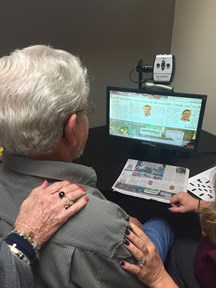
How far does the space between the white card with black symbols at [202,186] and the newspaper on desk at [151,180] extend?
3cm

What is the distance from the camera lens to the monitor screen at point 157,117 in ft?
4.60

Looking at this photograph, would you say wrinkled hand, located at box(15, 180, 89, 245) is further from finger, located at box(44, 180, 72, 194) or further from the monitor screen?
the monitor screen

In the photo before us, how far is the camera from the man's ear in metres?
0.73

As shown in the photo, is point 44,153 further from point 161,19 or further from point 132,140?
point 161,19

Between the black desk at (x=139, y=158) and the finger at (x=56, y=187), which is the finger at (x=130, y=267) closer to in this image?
the finger at (x=56, y=187)

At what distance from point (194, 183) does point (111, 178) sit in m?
0.40

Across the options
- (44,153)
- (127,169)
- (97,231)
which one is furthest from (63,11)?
(97,231)

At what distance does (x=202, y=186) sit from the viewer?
1.32 metres

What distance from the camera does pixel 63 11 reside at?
5.79ft

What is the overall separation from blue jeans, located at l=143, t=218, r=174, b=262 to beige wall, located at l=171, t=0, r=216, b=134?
893mm

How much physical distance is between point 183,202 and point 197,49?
1.20 metres

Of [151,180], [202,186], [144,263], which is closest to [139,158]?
[151,180]

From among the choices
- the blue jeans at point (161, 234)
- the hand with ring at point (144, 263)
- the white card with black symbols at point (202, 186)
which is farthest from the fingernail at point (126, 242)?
the white card with black symbols at point (202, 186)

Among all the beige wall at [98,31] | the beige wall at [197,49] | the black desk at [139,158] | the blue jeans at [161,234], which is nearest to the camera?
the blue jeans at [161,234]
